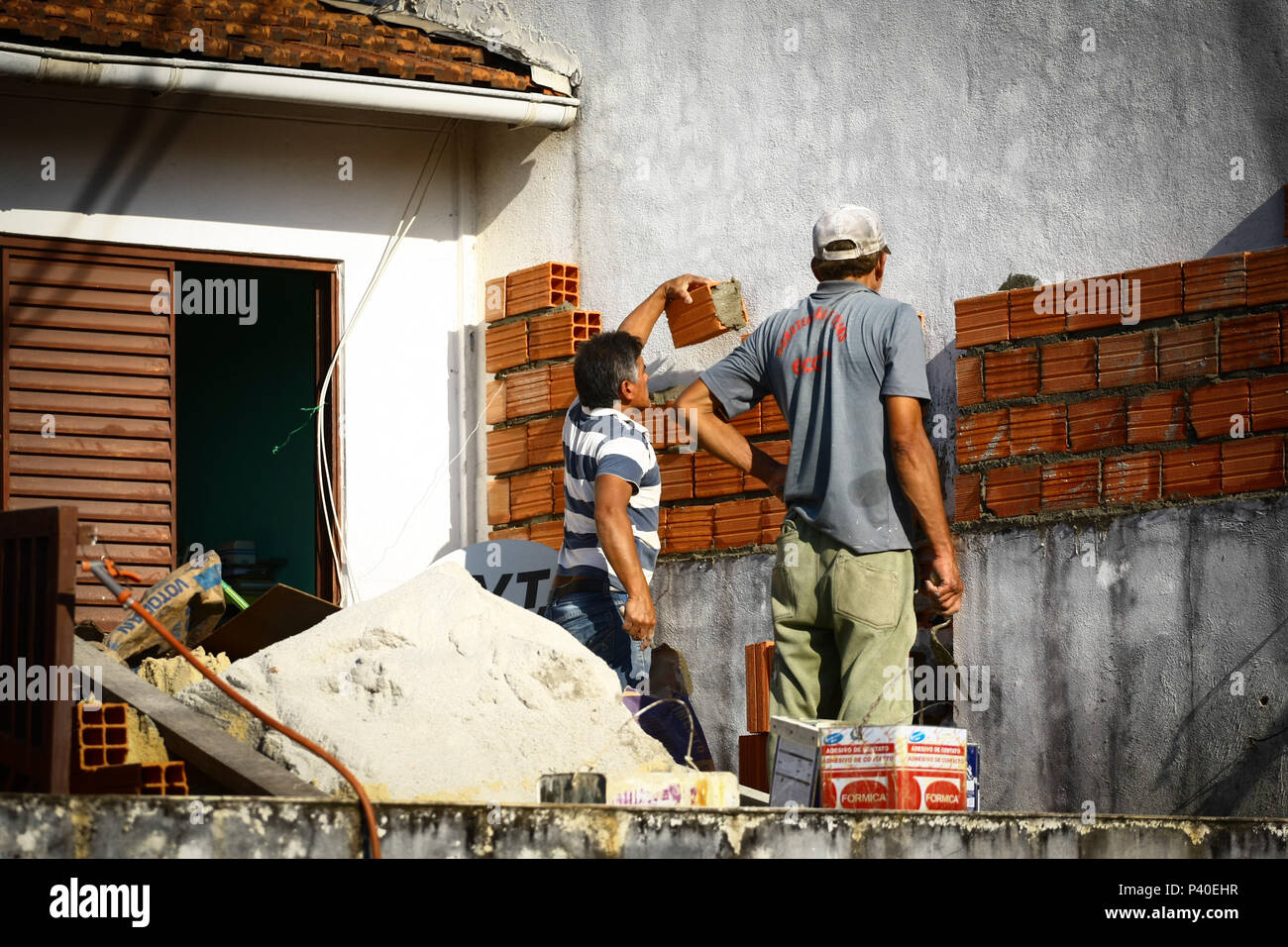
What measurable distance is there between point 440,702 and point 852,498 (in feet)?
4.55

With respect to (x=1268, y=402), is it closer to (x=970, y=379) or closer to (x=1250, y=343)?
(x=1250, y=343)

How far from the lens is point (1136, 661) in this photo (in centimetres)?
549

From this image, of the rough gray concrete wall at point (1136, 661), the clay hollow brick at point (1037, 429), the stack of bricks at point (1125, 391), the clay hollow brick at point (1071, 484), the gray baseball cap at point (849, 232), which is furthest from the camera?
the clay hollow brick at point (1037, 429)

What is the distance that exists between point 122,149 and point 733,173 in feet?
9.53

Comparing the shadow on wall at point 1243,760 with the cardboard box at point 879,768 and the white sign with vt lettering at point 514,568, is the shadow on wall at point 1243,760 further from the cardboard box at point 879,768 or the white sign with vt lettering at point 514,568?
the white sign with vt lettering at point 514,568

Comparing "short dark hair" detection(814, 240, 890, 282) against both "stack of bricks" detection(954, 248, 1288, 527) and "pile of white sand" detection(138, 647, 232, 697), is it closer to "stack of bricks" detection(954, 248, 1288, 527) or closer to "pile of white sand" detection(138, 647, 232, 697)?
"stack of bricks" detection(954, 248, 1288, 527)

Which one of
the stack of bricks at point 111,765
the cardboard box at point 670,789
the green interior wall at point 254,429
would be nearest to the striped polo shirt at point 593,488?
the cardboard box at point 670,789

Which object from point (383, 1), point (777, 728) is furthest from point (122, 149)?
point (777, 728)

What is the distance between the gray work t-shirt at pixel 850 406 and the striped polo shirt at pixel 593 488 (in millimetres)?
945

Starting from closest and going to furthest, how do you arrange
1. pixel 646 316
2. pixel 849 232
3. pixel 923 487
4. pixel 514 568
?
pixel 923 487 → pixel 849 232 → pixel 646 316 → pixel 514 568

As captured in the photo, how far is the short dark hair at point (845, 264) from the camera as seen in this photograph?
510 centimetres

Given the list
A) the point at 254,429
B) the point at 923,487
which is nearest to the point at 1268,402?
the point at 923,487
